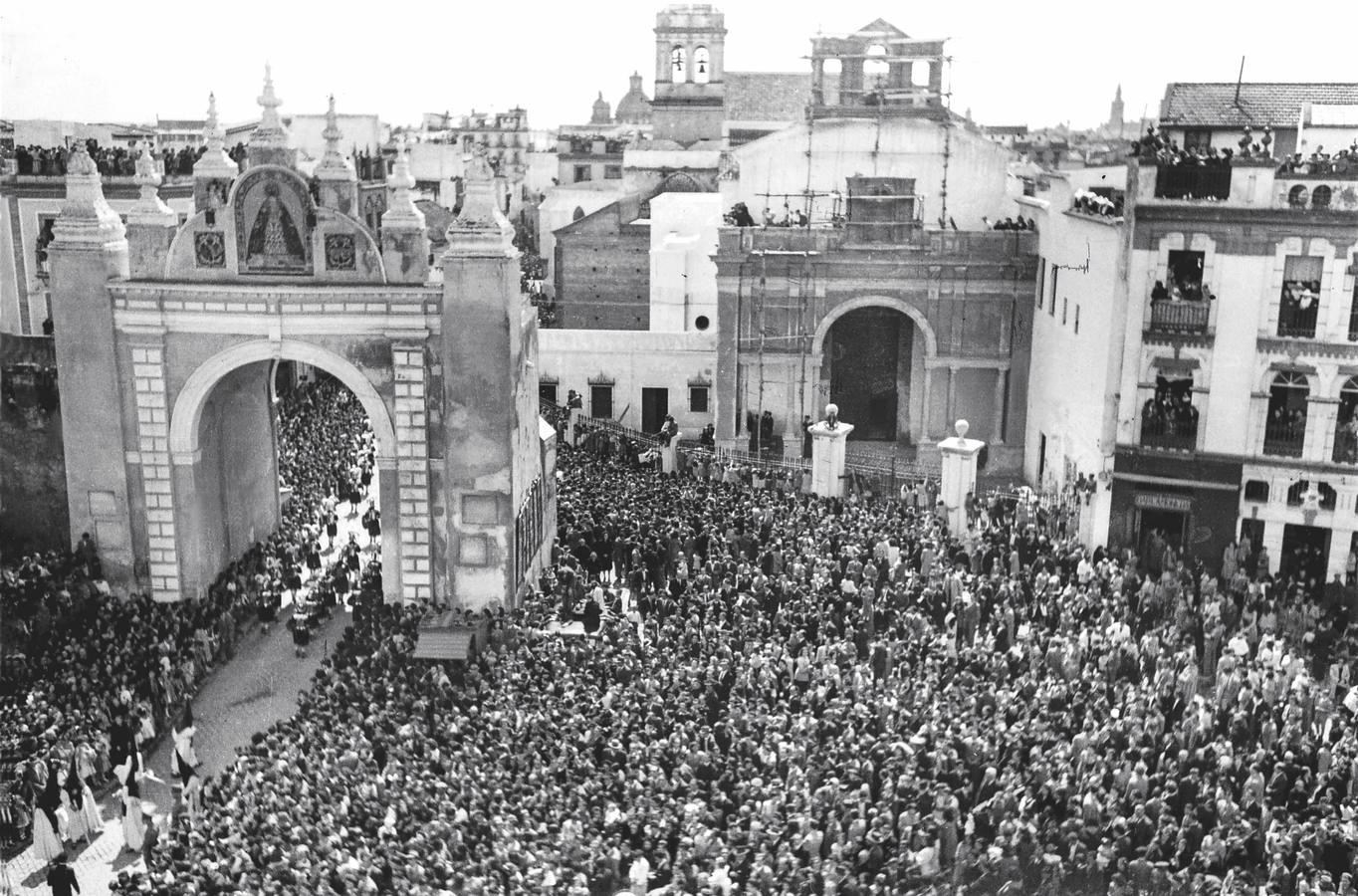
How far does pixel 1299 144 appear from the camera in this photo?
112 feet

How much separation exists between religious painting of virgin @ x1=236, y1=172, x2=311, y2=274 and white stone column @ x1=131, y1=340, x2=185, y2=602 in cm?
255

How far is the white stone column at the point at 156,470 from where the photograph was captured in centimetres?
2738

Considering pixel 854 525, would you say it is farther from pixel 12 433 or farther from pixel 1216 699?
pixel 12 433

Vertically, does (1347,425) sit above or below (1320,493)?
above

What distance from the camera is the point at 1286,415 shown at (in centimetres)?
3017

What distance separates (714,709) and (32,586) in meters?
14.1

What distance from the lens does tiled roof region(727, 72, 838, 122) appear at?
2596 inches

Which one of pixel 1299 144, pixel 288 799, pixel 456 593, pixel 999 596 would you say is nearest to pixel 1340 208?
pixel 1299 144

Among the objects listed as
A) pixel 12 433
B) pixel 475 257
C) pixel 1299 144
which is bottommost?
pixel 12 433

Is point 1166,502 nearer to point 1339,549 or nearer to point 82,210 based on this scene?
point 1339,549

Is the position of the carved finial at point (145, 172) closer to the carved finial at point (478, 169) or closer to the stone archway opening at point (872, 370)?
the carved finial at point (478, 169)

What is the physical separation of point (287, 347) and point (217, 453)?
3585 mm

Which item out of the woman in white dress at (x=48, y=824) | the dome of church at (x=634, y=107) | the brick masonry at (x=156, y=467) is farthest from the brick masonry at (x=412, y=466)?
the dome of church at (x=634, y=107)

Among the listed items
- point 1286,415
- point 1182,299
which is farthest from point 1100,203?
point 1286,415
